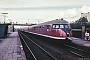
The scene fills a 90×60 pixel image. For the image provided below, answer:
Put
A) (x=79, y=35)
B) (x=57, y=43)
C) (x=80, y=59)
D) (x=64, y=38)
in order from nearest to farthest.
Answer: (x=80, y=59), (x=64, y=38), (x=57, y=43), (x=79, y=35)

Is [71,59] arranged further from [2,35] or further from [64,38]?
[2,35]

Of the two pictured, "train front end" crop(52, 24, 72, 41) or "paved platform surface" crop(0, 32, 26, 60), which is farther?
"train front end" crop(52, 24, 72, 41)

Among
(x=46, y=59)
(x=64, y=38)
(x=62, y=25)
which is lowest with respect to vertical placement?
(x=46, y=59)

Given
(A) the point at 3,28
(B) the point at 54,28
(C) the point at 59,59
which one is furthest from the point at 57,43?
(A) the point at 3,28

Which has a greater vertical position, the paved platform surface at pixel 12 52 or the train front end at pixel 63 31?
the train front end at pixel 63 31

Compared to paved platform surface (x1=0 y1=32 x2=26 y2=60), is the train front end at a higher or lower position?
higher

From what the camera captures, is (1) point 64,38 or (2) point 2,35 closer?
(1) point 64,38

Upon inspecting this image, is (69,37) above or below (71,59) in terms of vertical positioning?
above

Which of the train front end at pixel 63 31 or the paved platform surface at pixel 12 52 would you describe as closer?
the paved platform surface at pixel 12 52

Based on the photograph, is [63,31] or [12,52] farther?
[63,31]

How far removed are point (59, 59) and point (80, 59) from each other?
5.03 ft

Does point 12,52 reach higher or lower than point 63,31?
lower

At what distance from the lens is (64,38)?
18.2 metres

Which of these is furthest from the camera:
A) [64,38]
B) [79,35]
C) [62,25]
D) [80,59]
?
[79,35]
